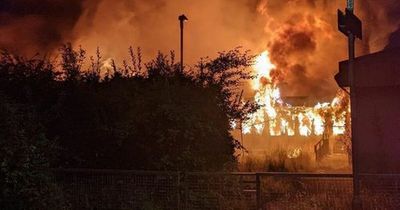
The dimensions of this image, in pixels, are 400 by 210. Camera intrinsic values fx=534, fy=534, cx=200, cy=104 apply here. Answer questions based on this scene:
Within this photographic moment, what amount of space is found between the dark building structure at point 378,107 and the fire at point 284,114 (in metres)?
11.0

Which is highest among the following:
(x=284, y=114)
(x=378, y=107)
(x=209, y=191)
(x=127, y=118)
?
(x=284, y=114)

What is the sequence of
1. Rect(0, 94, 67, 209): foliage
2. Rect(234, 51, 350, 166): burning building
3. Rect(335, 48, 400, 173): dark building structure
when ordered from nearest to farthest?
Rect(0, 94, 67, 209): foliage → Rect(335, 48, 400, 173): dark building structure → Rect(234, 51, 350, 166): burning building

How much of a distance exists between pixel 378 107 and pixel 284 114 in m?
23.2

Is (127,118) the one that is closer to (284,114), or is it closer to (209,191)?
(209,191)

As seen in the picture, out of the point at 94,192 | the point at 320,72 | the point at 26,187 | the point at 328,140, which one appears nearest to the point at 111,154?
the point at 94,192

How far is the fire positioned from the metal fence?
1761cm

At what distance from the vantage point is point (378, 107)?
14.2 m

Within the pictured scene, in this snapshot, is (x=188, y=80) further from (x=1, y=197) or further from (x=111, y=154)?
(x=1, y=197)

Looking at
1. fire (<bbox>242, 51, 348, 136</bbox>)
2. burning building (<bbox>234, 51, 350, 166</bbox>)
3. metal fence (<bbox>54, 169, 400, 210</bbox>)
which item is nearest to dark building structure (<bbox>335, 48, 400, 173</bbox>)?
metal fence (<bbox>54, 169, 400, 210</bbox>)

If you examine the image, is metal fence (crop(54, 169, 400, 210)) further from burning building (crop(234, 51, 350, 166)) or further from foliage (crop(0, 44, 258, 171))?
burning building (crop(234, 51, 350, 166))

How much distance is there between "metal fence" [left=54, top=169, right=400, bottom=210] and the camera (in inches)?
314

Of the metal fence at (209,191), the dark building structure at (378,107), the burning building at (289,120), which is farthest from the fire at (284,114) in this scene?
the metal fence at (209,191)

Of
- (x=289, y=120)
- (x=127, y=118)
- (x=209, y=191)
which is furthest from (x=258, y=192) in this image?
(x=289, y=120)

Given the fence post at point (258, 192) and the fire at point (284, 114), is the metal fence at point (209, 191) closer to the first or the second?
the fence post at point (258, 192)
